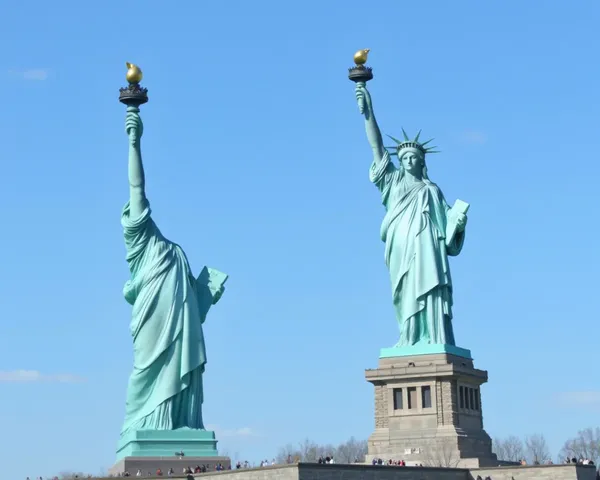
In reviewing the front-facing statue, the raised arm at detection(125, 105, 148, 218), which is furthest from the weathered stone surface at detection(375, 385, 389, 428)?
the raised arm at detection(125, 105, 148, 218)

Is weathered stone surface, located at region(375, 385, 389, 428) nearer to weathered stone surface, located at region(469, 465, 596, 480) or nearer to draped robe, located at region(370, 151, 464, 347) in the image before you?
draped robe, located at region(370, 151, 464, 347)

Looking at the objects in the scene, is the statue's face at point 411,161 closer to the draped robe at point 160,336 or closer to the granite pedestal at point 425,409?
the granite pedestal at point 425,409

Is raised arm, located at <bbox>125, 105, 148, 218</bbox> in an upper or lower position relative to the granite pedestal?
upper

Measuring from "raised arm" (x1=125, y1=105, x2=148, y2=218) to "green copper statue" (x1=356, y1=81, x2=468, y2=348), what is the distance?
958cm

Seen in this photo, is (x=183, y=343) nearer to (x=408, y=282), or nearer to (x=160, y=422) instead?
(x=160, y=422)

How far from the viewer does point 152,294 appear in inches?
1982

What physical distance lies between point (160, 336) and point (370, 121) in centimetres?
1280

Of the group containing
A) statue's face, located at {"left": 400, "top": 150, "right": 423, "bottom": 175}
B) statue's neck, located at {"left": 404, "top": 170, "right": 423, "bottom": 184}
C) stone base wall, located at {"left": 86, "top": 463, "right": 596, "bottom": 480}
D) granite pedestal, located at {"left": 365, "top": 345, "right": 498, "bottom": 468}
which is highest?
statue's face, located at {"left": 400, "top": 150, "right": 423, "bottom": 175}

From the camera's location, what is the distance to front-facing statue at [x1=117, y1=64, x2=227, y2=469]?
49.3 m

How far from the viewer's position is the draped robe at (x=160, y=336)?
4981 centimetres

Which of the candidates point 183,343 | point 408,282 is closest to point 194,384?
point 183,343

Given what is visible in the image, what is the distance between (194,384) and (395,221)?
10.6 meters

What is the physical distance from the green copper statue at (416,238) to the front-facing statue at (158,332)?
8369 mm

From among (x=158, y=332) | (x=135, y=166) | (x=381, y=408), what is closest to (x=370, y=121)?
(x=135, y=166)
